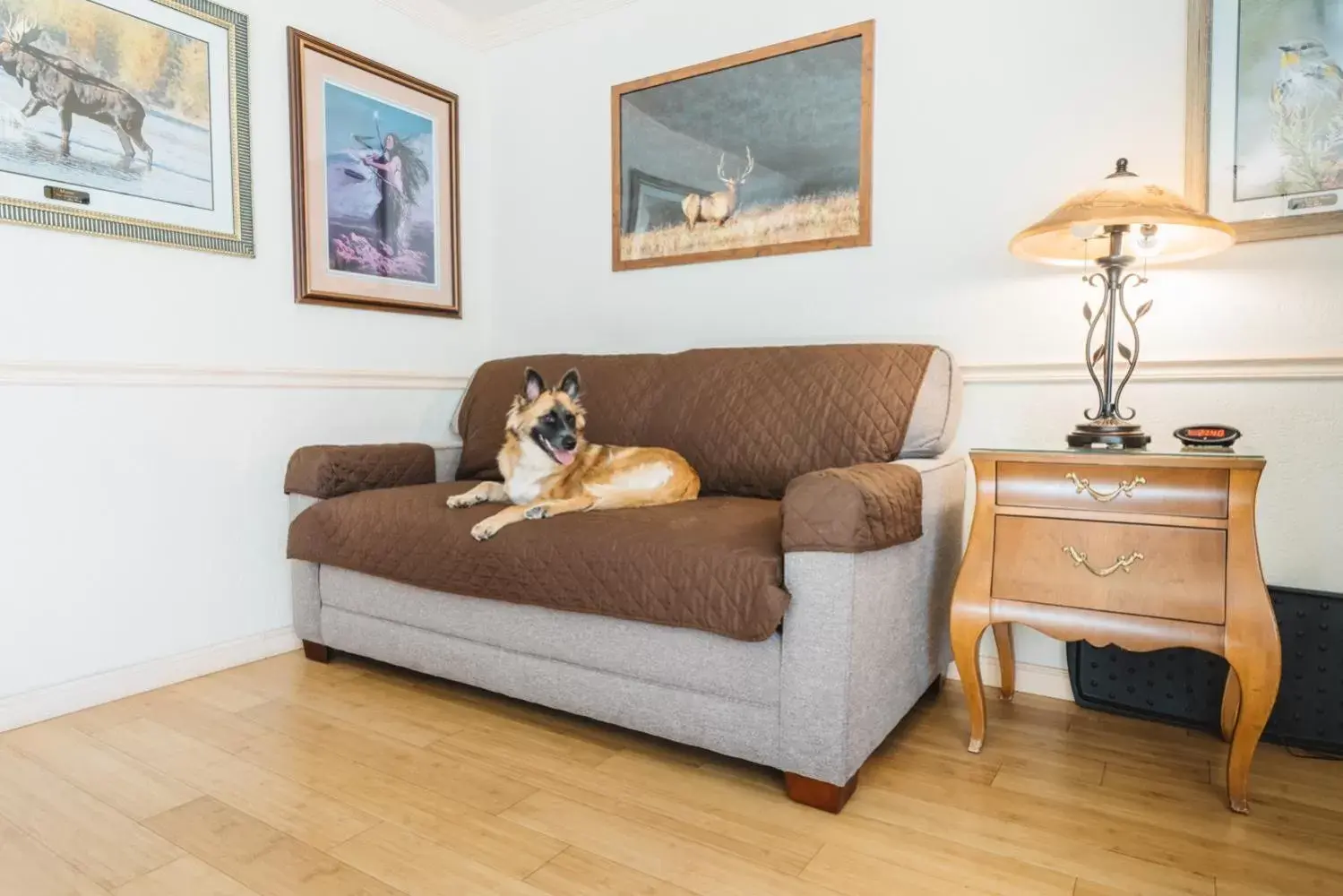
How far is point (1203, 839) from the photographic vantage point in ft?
4.89

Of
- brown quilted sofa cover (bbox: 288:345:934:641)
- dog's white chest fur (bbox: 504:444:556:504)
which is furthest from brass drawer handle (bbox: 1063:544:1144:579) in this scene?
dog's white chest fur (bbox: 504:444:556:504)

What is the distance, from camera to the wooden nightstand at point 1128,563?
1.56m

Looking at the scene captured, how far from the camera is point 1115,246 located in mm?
1941

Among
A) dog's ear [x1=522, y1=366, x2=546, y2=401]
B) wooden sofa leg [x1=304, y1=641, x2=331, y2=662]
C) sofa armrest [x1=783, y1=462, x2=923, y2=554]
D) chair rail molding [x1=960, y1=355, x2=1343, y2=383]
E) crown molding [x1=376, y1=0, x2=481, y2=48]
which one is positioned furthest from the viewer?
crown molding [x1=376, y1=0, x2=481, y2=48]

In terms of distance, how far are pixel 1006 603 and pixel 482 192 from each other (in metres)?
2.86

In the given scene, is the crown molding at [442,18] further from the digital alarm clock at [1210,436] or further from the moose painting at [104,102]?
the digital alarm clock at [1210,436]

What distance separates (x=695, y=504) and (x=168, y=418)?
1675 millimetres

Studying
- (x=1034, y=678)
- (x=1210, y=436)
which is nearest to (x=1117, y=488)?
(x=1210, y=436)

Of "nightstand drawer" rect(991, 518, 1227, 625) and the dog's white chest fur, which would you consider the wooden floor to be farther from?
the dog's white chest fur

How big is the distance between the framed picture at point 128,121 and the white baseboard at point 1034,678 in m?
2.81

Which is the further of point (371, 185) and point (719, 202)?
point (371, 185)

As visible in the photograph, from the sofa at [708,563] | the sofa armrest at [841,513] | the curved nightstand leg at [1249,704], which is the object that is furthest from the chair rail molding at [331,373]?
the sofa armrest at [841,513]

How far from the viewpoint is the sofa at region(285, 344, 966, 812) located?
157cm

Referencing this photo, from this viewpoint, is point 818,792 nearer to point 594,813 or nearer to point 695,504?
point 594,813
